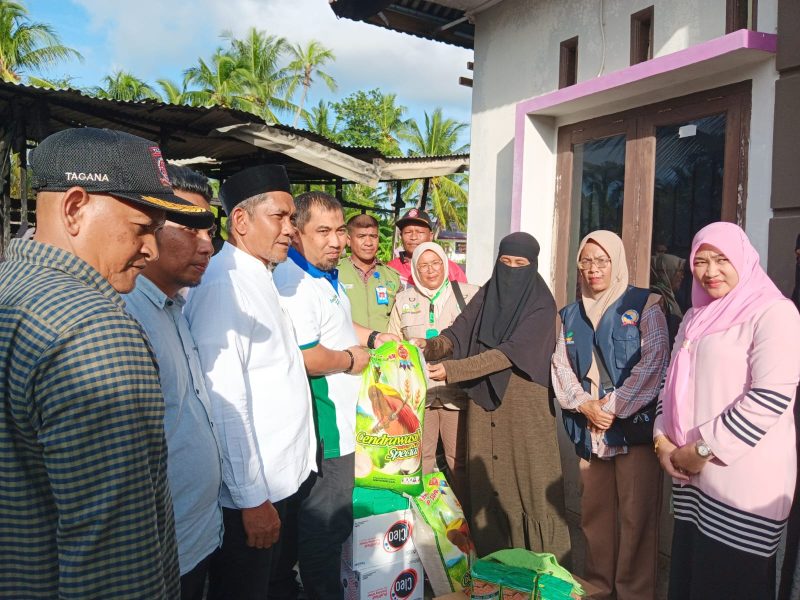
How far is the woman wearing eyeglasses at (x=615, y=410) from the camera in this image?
3113 millimetres

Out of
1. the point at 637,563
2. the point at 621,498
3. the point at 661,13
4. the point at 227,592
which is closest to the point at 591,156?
the point at 661,13

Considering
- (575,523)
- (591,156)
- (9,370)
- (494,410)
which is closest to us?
(9,370)

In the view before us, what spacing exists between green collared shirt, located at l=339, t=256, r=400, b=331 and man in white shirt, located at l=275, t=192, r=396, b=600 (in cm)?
174

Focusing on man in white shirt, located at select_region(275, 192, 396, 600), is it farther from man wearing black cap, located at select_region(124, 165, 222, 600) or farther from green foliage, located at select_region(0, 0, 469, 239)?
green foliage, located at select_region(0, 0, 469, 239)

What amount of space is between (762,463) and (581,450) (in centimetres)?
108

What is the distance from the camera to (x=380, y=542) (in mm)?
3027

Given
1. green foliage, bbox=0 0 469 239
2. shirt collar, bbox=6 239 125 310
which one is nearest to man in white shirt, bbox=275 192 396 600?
shirt collar, bbox=6 239 125 310

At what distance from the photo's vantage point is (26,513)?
1.08 metres

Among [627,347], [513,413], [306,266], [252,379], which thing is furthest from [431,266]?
[252,379]

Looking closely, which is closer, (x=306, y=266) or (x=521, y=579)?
(x=521, y=579)

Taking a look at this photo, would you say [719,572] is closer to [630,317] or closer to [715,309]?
[715,309]

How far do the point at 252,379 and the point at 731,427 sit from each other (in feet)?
6.32

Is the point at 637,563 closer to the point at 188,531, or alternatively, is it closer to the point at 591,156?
the point at 188,531

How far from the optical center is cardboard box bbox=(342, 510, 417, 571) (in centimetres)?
298
